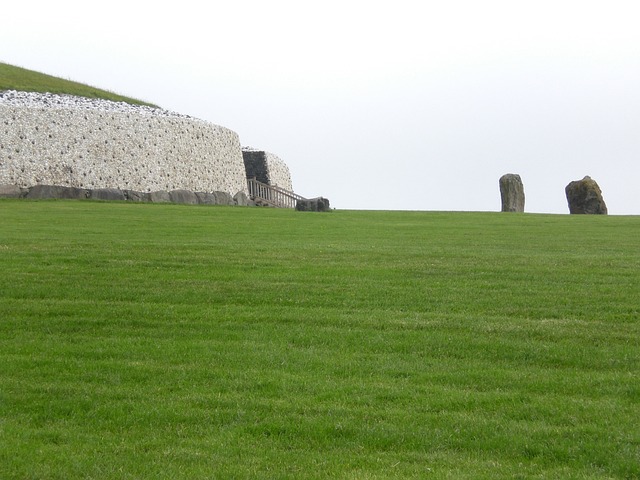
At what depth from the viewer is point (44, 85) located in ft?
160

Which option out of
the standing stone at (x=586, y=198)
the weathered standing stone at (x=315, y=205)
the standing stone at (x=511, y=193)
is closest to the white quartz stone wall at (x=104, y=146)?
the weathered standing stone at (x=315, y=205)

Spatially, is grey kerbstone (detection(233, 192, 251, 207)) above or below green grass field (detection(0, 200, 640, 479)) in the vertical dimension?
above

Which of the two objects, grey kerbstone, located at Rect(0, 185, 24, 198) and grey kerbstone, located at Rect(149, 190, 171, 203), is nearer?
grey kerbstone, located at Rect(0, 185, 24, 198)

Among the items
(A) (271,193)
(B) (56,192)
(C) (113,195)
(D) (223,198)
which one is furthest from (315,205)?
(A) (271,193)

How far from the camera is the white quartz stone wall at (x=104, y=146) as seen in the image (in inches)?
1569

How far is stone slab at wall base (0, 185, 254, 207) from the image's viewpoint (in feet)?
126

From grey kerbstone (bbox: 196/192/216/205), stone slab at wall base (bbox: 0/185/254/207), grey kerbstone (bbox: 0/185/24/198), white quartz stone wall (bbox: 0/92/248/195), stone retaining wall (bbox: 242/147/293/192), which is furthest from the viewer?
stone retaining wall (bbox: 242/147/293/192)

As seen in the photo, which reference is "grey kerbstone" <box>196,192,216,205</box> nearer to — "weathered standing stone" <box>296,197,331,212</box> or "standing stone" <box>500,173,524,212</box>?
"weathered standing stone" <box>296,197,331,212</box>

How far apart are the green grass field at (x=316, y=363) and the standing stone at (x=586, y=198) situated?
23337mm

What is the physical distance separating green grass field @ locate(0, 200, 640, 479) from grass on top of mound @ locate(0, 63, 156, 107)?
31.7 metres

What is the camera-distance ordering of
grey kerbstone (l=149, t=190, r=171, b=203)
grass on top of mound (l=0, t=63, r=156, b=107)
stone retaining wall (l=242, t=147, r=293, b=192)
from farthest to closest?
stone retaining wall (l=242, t=147, r=293, b=192) → grass on top of mound (l=0, t=63, r=156, b=107) → grey kerbstone (l=149, t=190, r=171, b=203)

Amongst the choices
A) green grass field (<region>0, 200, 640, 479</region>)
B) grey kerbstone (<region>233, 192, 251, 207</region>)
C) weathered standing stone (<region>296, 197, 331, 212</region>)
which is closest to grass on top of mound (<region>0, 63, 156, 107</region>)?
grey kerbstone (<region>233, 192, 251, 207</region>)

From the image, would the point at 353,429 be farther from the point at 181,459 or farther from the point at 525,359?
the point at 525,359

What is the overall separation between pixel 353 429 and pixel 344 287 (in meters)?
6.58
